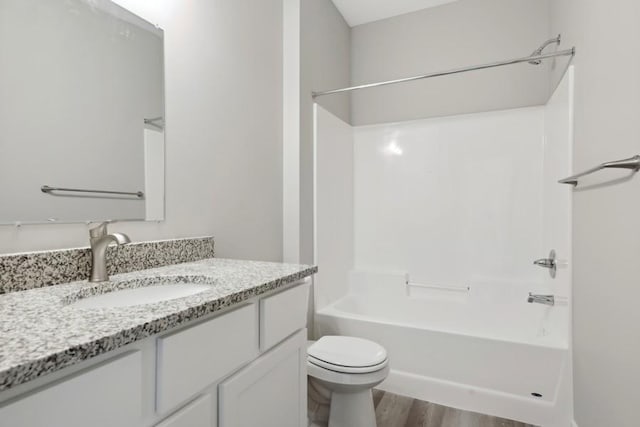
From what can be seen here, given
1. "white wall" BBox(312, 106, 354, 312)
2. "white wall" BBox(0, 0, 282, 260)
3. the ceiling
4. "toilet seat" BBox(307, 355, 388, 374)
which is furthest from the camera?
the ceiling

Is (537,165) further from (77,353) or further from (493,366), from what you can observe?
(77,353)

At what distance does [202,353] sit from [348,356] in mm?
1034

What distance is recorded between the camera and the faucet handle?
39.0 inches

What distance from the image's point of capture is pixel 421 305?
270 cm

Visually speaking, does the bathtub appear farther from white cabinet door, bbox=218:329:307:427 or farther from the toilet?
white cabinet door, bbox=218:329:307:427

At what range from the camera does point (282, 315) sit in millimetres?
1062

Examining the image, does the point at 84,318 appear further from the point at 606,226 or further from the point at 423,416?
the point at 423,416

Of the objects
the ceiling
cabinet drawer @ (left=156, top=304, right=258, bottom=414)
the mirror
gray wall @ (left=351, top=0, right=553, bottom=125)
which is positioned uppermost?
the ceiling

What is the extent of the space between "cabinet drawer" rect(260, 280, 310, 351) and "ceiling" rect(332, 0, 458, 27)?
250 cm

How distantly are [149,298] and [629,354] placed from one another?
1518 millimetres

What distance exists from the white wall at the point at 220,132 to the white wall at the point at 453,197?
112 cm

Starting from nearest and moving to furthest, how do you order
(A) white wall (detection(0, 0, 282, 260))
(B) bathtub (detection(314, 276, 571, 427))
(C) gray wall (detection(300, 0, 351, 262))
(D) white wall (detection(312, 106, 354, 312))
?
(A) white wall (detection(0, 0, 282, 260))
(B) bathtub (detection(314, 276, 571, 427))
(C) gray wall (detection(300, 0, 351, 262))
(D) white wall (detection(312, 106, 354, 312))

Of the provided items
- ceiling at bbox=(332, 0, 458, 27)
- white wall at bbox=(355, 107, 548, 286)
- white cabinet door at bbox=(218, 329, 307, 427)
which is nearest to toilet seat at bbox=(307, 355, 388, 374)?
white cabinet door at bbox=(218, 329, 307, 427)

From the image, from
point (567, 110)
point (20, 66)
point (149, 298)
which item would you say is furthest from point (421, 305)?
point (20, 66)
